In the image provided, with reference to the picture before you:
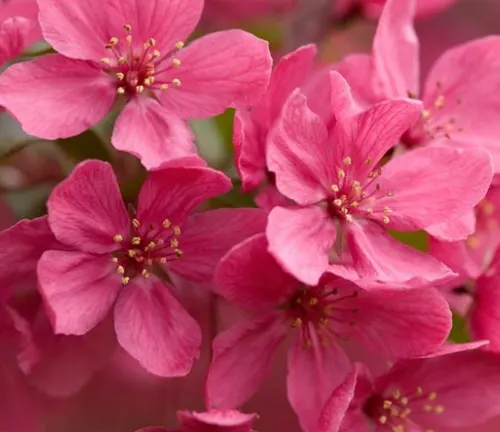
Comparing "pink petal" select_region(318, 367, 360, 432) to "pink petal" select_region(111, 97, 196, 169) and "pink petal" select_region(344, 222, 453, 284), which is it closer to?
"pink petal" select_region(344, 222, 453, 284)

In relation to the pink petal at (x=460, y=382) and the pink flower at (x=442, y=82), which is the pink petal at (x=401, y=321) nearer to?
the pink petal at (x=460, y=382)

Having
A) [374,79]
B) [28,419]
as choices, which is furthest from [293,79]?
[28,419]

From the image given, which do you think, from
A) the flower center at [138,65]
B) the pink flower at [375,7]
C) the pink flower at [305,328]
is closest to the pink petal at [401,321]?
the pink flower at [305,328]

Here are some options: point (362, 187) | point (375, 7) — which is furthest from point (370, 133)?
point (375, 7)

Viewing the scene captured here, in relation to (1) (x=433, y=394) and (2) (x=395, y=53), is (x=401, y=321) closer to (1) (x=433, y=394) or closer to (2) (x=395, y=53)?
(1) (x=433, y=394)

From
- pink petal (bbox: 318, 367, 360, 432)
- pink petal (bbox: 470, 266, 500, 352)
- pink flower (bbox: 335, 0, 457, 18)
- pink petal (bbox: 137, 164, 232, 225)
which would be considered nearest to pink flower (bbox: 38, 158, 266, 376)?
pink petal (bbox: 137, 164, 232, 225)

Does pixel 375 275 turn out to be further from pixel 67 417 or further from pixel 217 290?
pixel 67 417
